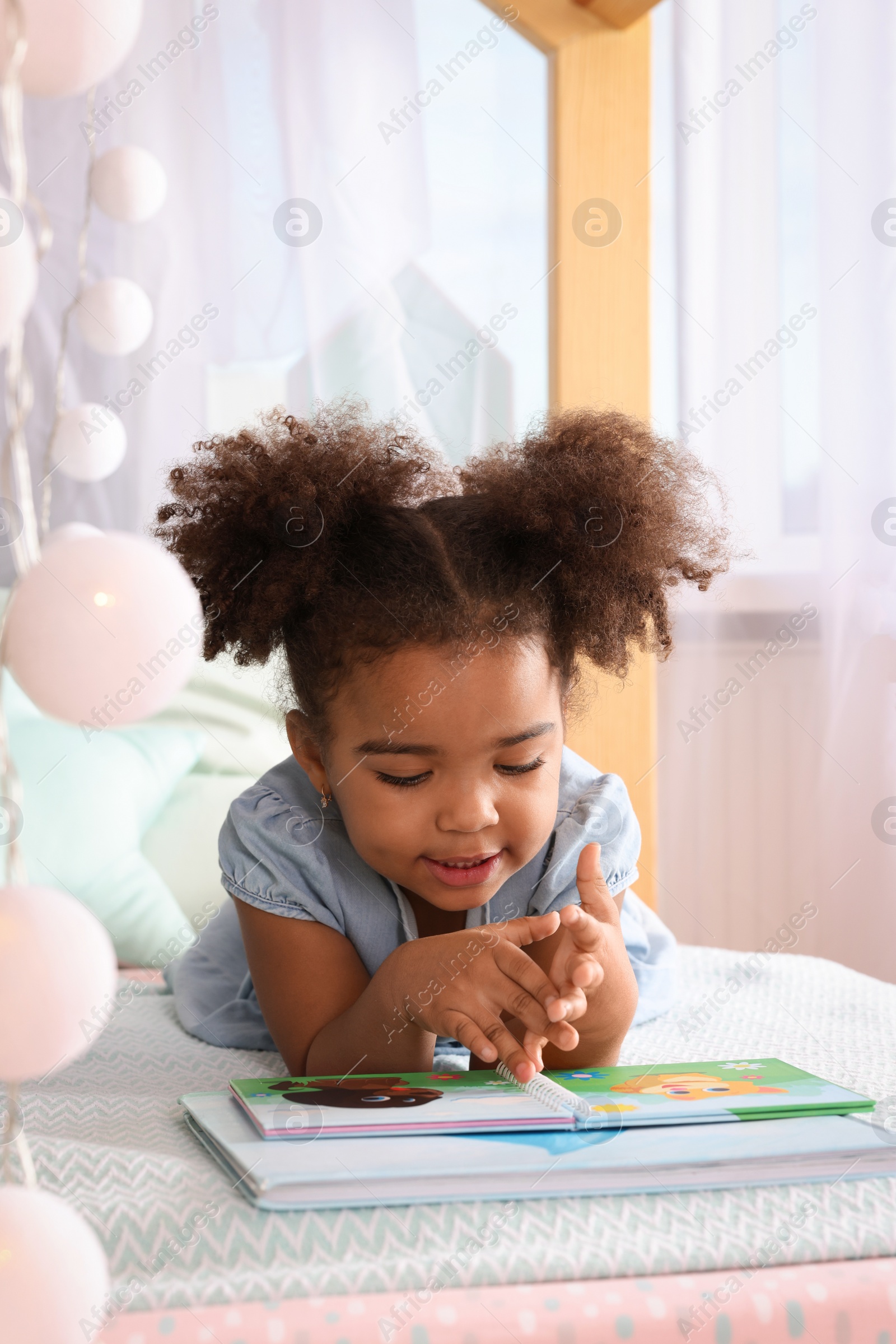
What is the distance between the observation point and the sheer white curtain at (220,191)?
64.4 inches

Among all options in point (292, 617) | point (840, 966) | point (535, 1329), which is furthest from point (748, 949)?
point (535, 1329)

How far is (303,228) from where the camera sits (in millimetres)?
1699

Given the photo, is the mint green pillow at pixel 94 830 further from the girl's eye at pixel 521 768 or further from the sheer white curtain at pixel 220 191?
the girl's eye at pixel 521 768

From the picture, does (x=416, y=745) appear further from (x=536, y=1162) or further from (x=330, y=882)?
(x=536, y=1162)

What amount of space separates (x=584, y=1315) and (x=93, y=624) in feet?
1.21

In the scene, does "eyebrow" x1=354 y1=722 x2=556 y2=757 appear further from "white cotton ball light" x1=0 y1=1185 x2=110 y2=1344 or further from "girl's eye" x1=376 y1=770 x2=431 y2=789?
"white cotton ball light" x1=0 y1=1185 x2=110 y2=1344

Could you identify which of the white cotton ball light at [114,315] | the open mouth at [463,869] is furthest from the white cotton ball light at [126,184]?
the open mouth at [463,869]

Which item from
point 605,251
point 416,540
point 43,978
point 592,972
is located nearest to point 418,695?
point 416,540

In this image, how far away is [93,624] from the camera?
0.32 meters

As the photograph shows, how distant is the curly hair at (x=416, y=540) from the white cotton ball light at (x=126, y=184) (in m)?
0.20

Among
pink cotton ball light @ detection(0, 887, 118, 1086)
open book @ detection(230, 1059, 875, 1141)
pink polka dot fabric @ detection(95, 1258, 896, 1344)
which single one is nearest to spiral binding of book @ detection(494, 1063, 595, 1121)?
open book @ detection(230, 1059, 875, 1141)

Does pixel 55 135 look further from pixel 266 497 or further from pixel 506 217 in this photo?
pixel 266 497

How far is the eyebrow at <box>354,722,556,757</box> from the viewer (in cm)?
86

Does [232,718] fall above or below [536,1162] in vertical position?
above
